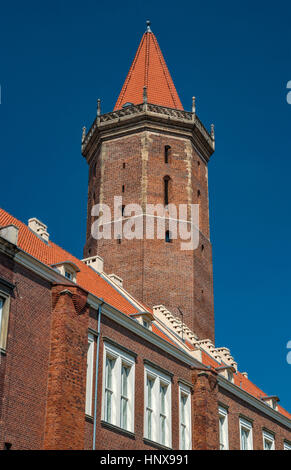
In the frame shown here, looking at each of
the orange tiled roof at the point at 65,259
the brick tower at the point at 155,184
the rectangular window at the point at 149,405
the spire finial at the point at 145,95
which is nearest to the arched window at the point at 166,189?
the brick tower at the point at 155,184

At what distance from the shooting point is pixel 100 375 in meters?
24.9

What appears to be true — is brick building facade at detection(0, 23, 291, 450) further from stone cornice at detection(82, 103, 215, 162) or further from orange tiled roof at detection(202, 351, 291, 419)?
orange tiled roof at detection(202, 351, 291, 419)

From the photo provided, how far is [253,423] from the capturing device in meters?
34.9

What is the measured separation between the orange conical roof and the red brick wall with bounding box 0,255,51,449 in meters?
29.5

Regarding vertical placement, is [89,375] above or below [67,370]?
above

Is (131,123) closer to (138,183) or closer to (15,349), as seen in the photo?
(138,183)

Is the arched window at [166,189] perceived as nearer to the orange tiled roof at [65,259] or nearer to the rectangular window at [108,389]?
the orange tiled roof at [65,259]

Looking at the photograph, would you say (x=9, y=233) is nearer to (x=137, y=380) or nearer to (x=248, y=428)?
(x=137, y=380)

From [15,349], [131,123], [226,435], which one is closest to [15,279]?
[15,349]

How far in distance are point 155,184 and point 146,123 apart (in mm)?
4164

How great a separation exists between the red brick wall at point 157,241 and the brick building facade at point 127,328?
70 millimetres

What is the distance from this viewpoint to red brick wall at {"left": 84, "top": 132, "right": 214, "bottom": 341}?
43.4m

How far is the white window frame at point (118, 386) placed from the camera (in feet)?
82.6

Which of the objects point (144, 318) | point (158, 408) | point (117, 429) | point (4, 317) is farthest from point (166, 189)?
point (4, 317)
